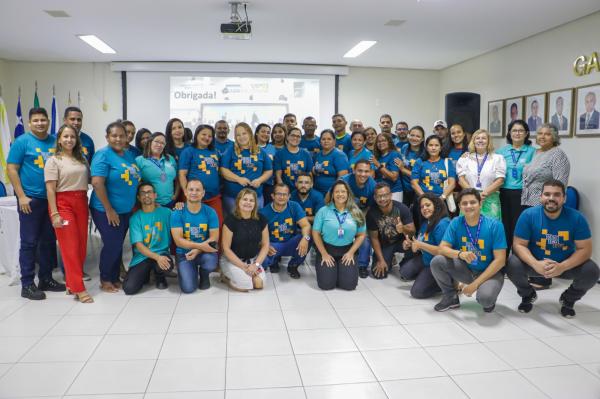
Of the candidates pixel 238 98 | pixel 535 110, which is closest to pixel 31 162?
pixel 238 98

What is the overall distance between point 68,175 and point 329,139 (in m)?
2.51

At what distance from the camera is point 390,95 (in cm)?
886

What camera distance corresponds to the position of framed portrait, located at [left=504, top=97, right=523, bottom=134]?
20.6 feet

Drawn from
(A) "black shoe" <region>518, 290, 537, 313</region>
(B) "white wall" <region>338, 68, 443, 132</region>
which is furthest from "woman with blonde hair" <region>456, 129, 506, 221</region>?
(B) "white wall" <region>338, 68, 443, 132</region>

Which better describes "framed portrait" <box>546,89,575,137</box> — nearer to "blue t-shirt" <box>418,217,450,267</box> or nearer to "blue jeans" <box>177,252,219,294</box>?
"blue t-shirt" <box>418,217,450,267</box>

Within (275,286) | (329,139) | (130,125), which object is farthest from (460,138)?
(130,125)

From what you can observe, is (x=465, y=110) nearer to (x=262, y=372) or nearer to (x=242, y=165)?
(x=242, y=165)

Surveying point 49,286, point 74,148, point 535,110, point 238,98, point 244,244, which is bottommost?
point 49,286

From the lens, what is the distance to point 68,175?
3.57 meters

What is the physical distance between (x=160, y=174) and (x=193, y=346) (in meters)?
1.81

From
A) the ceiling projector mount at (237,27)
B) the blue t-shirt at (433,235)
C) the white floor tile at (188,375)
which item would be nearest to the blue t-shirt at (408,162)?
the blue t-shirt at (433,235)

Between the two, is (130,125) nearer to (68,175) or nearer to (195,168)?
(195,168)

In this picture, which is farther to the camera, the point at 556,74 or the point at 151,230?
the point at 556,74

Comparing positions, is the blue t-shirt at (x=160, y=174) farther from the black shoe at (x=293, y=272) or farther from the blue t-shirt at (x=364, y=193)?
the blue t-shirt at (x=364, y=193)
